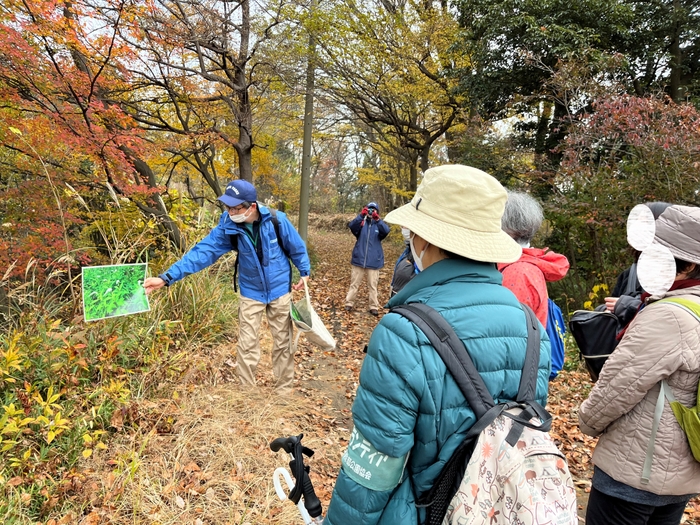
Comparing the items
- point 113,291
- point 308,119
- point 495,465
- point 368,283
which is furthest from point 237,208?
point 308,119

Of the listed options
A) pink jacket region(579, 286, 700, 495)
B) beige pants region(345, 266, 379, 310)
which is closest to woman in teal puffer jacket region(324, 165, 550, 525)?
pink jacket region(579, 286, 700, 495)

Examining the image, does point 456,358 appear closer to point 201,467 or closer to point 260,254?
point 201,467

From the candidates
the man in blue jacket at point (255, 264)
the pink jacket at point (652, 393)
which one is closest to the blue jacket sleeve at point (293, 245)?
the man in blue jacket at point (255, 264)

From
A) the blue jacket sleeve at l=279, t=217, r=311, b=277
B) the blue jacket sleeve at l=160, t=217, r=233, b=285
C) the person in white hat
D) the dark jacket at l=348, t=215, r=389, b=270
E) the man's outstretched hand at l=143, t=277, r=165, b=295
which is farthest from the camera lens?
the dark jacket at l=348, t=215, r=389, b=270

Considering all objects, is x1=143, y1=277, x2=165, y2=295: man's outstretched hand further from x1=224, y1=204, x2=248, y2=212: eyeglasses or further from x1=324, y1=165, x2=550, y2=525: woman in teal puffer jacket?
x1=324, y1=165, x2=550, y2=525: woman in teal puffer jacket

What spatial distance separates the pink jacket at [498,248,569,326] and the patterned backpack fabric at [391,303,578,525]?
3.79 feet

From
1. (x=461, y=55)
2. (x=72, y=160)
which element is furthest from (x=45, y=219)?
(x=461, y=55)

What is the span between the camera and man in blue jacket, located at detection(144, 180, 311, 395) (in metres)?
3.48

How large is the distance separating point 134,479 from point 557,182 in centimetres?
675

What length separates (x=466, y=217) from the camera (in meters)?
1.20

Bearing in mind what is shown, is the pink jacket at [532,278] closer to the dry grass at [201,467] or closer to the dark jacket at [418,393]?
the dark jacket at [418,393]

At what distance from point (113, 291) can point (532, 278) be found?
2.80m

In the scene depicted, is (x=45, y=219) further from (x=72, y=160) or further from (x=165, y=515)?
(x=165, y=515)

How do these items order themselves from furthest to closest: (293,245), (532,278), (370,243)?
(370,243), (293,245), (532,278)
